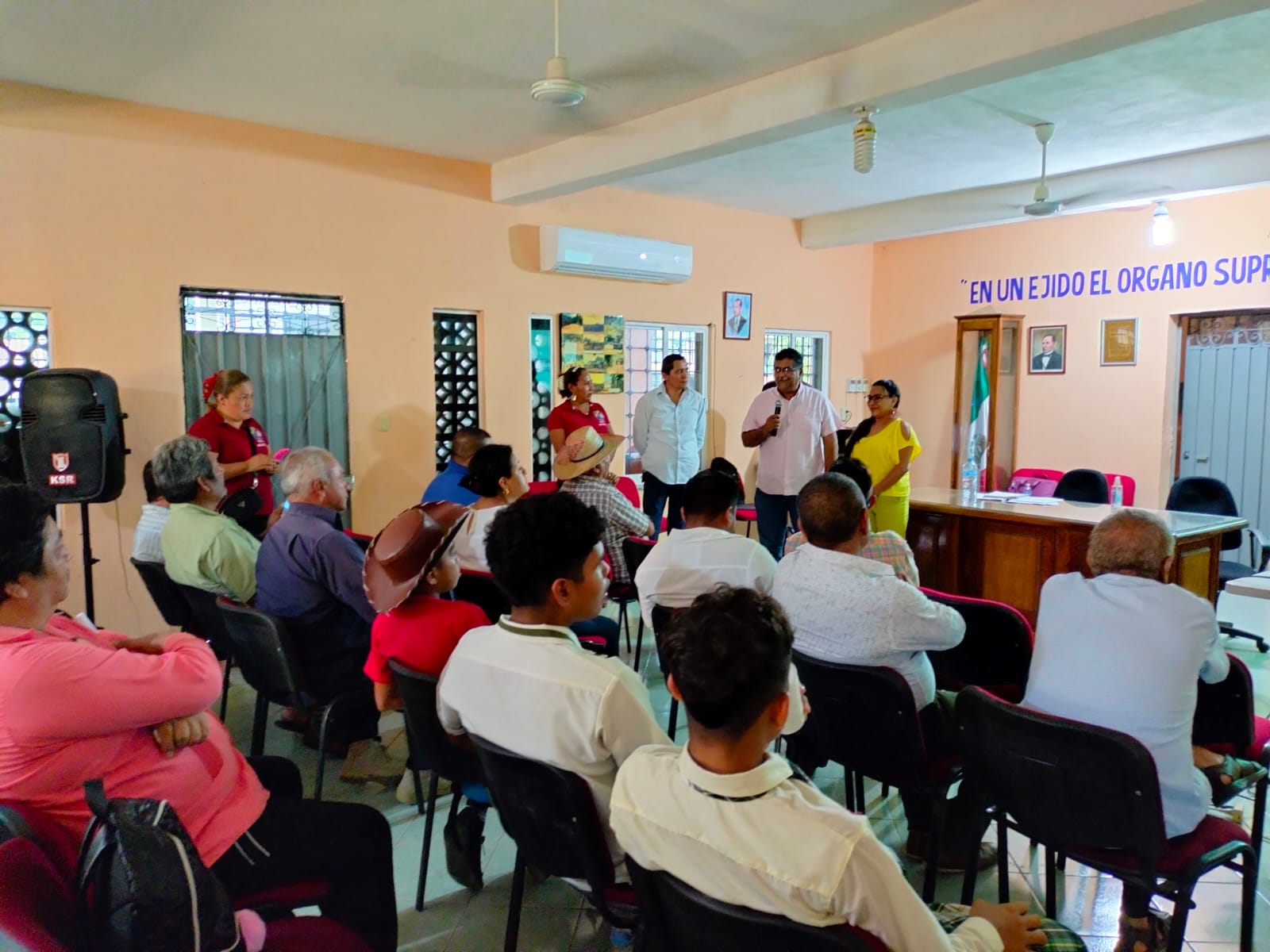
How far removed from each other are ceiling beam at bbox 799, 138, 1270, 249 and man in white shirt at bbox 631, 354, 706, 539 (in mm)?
2341

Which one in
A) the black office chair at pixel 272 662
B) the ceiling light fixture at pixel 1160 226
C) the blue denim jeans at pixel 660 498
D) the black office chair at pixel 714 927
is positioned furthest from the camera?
the blue denim jeans at pixel 660 498

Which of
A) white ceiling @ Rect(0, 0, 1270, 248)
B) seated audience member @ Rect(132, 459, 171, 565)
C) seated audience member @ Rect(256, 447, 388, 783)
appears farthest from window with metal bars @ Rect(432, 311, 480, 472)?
seated audience member @ Rect(256, 447, 388, 783)

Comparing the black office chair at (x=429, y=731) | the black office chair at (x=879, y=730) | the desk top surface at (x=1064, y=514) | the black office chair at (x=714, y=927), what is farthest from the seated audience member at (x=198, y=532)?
the desk top surface at (x=1064, y=514)

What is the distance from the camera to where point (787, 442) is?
5449 mm

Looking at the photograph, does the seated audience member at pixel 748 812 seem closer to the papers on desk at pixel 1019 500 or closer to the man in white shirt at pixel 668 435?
the papers on desk at pixel 1019 500

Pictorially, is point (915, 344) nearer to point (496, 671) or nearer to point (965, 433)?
point (965, 433)

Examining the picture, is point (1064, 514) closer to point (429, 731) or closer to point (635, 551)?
point (635, 551)

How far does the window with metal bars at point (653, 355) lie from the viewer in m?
6.79

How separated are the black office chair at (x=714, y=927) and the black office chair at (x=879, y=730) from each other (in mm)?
902

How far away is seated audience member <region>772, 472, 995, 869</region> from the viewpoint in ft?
6.69

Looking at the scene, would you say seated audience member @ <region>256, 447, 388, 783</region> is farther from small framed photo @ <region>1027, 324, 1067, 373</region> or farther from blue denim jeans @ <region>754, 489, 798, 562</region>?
small framed photo @ <region>1027, 324, 1067, 373</region>

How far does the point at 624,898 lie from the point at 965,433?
665 cm

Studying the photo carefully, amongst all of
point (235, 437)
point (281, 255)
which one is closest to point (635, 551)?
point (235, 437)

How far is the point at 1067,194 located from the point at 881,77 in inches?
122
